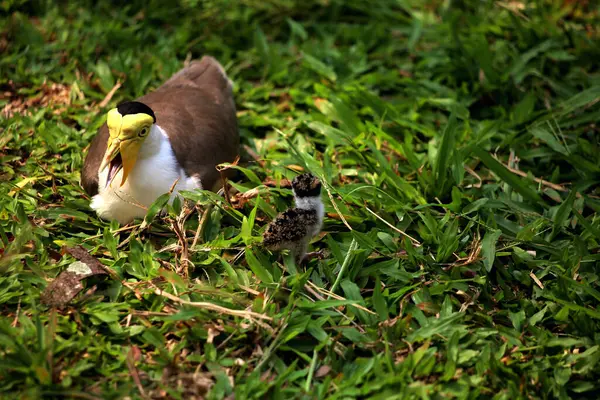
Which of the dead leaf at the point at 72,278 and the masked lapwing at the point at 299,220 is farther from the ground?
the masked lapwing at the point at 299,220

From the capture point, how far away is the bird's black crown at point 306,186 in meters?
3.35

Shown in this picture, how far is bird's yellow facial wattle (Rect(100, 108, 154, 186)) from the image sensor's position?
3543 mm

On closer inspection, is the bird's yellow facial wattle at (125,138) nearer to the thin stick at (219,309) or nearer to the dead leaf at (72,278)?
the dead leaf at (72,278)

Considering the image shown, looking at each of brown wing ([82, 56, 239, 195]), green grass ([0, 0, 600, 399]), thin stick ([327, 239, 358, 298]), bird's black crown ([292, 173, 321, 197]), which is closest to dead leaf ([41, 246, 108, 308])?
green grass ([0, 0, 600, 399])

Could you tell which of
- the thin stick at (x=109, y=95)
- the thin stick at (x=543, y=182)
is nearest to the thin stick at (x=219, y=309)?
the thin stick at (x=543, y=182)

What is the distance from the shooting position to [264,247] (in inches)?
137

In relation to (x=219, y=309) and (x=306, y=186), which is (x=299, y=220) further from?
(x=219, y=309)

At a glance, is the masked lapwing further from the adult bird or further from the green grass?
the adult bird

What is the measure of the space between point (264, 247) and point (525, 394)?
135 cm

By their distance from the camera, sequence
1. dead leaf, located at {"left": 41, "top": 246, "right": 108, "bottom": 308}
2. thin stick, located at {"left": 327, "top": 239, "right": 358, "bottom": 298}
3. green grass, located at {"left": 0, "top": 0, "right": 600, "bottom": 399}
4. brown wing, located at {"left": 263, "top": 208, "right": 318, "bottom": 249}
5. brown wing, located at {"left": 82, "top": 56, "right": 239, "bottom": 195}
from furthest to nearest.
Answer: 1. brown wing, located at {"left": 82, "top": 56, "right": 239, "bottom": 195}
2. thin stick, located at {"left": 327, "top": 239, "right": 358, "bottom": 298}
3. brown wing, located at {"left": 263, "top": 208, "right": 318, "bottom": 249}
4. dead leaf, located at {"left": 41, "top": 246, "right": 108, "bottom": 308}
5. green grass, located at {"left": 0, "top": 0, "right": 600, "bottom": 399}

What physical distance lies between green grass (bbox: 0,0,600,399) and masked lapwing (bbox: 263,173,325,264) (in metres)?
0.16

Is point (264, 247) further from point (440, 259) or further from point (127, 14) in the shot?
point (127, 14)

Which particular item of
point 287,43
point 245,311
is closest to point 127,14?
point 287,43

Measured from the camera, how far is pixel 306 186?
335cm
